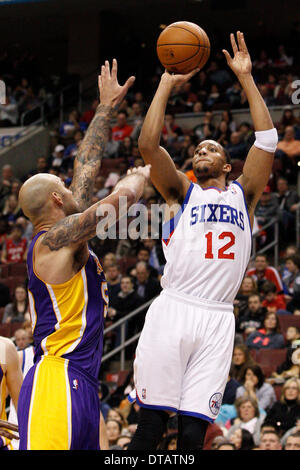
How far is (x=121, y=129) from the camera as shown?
17.2 meters

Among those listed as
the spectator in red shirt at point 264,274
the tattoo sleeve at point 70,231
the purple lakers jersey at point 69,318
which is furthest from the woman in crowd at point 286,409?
the tattoo sleeve at point 70,231

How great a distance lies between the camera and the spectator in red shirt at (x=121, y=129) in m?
17.0

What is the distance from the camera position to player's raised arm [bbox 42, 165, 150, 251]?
4320 millimetres

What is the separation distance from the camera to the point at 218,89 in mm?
17312

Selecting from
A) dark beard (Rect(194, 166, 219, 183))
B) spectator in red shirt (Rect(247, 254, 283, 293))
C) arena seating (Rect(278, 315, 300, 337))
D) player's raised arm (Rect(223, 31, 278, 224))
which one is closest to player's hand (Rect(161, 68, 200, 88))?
player's raised arm (Rect(223, 31, 278, 224))

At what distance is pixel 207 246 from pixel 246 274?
7050 mm

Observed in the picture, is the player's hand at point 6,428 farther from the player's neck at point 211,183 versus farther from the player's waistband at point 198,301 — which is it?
the player's neck at point 211,183

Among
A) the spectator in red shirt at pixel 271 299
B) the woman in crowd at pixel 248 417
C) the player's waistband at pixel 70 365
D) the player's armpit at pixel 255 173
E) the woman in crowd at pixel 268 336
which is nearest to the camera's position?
the player's waistband at pixel 70 365

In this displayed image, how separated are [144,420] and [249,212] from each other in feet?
4.86

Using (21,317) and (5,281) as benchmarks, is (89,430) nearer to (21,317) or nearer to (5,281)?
(21,317)

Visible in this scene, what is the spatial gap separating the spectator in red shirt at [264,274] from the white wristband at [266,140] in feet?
20.5

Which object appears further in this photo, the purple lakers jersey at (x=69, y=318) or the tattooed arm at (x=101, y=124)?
the tattooed arm at (x=101, y=124)

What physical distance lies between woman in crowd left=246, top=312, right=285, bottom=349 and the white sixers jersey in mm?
5277

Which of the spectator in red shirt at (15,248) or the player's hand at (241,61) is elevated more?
the player's hand at (241,61)
